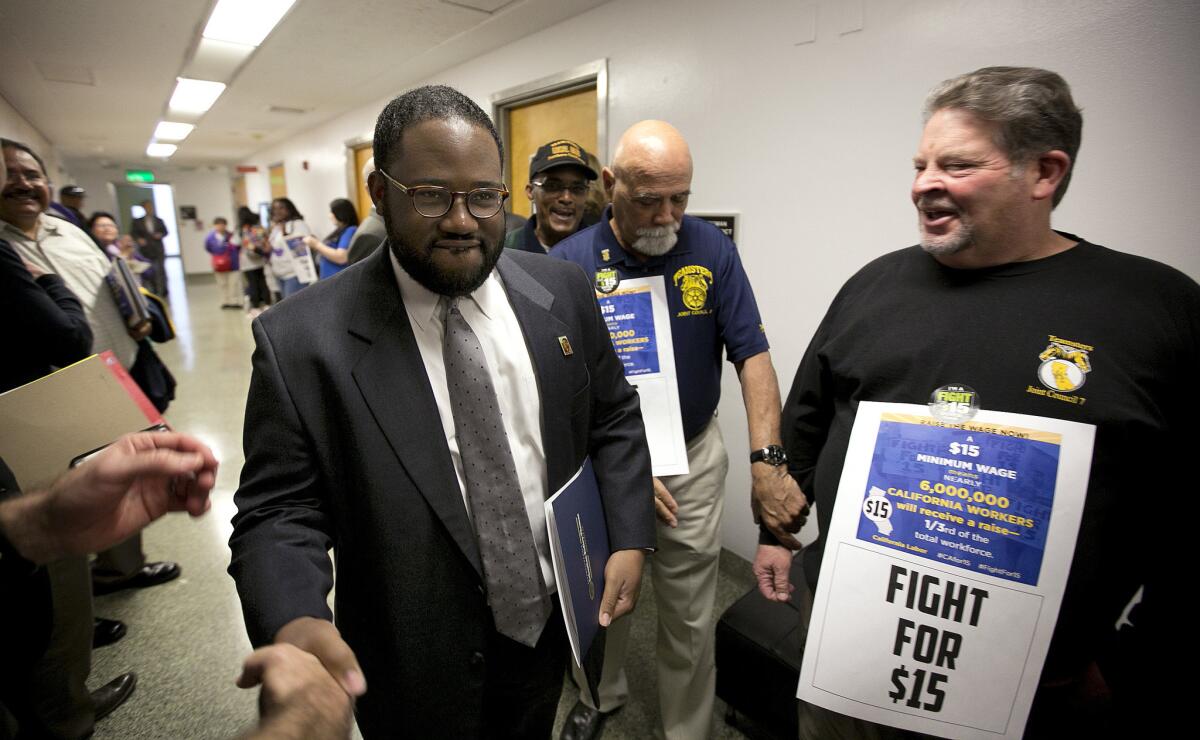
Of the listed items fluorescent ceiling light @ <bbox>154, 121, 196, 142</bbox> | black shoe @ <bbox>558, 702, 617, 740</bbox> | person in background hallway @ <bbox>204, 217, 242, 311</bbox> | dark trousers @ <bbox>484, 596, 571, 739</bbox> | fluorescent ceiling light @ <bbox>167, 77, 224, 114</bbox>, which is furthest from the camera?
person in background hallway @ <bbox>204, 217, 242, 311</bbox>

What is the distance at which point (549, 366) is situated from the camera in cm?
105

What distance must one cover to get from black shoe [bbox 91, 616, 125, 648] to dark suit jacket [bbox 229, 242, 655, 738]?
1.89 metres

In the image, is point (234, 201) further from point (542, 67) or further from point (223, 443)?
point (542, 67)

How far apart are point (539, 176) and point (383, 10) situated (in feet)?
7.22

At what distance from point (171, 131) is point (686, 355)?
34.5 ft

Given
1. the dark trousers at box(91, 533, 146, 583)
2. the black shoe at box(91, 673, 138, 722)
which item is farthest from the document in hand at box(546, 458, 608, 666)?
the dark trousers at box(91, 533, 146, 583)

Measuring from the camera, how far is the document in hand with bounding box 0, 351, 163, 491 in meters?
1.30

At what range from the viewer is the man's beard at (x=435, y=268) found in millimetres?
938

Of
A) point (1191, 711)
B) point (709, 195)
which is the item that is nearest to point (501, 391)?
point (1191, 711)

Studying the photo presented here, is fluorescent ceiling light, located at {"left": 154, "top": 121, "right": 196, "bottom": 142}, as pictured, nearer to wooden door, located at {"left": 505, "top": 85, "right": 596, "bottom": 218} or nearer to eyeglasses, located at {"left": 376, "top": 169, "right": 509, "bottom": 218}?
wooden door, located at {"left": 505, "top": 85, "right": 596, "bottom": 218}

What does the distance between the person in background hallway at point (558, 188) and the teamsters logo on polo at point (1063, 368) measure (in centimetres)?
158

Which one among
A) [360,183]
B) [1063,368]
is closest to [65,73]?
[360,183]

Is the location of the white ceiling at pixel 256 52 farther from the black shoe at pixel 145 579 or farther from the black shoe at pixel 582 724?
the black shoe at pixel 582 724

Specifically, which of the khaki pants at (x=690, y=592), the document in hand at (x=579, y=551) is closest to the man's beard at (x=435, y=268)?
the document in hand at (x=579, y=551)
